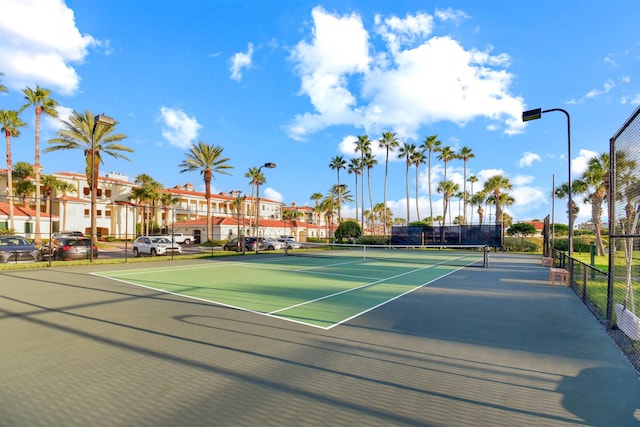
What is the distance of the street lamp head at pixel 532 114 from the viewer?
12180mm

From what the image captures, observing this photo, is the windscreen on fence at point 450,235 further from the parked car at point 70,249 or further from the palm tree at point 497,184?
the parked car at point 70,249

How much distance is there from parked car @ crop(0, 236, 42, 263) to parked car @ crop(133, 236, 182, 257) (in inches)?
292

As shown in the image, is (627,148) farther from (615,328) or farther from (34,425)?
(34,425)

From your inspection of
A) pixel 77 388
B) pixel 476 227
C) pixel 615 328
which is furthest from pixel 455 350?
pixel 476 227

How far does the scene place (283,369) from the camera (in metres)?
4.23

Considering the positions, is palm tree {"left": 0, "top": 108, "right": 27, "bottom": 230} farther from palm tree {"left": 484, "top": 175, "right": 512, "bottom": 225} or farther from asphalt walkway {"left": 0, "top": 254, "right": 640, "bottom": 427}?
Result: palm tree {"left": 484, "top": 175, "right": 512, "bottom": 225}

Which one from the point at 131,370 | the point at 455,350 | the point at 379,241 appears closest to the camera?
the point at 131,370

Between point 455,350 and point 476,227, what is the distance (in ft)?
109

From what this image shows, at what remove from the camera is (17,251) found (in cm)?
1706

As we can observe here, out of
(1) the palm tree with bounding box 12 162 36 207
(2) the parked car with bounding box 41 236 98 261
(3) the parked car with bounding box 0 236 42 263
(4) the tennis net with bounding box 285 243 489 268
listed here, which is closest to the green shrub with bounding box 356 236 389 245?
(4) the tennis net with bounding box 285 243 489 268

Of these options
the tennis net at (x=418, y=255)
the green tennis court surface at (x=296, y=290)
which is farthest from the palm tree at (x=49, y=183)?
the green tennis court surface at (x=296, y=290)

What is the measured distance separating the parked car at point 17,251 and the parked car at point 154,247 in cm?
741

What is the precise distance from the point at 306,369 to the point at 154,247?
23695mm

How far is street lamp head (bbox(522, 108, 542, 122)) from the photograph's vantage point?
1218cm
